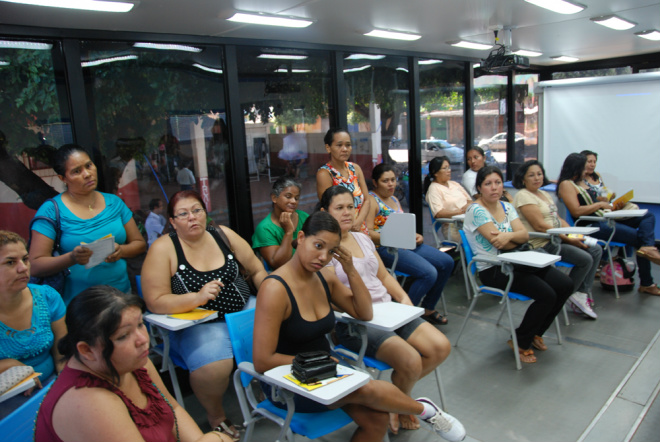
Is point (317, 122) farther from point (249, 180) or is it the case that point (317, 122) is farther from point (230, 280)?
point (230, 280)

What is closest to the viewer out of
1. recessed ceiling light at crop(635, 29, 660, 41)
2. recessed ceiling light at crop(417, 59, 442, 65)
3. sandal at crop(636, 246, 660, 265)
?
sandal at crop(636, 246, 660, 265)

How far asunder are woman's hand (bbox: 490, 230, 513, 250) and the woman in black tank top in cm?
155

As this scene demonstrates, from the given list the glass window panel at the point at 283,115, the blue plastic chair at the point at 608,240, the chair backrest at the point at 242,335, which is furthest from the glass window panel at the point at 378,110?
the chair backrest at the point at 242,335

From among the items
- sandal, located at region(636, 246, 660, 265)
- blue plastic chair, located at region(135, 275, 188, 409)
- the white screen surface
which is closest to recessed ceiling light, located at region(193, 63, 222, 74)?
blue plastic chair, located at region(135, 275, 188, 409)

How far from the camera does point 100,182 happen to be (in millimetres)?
3430

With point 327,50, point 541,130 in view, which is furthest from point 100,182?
point 541,130

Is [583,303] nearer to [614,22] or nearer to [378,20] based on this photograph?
[614,22]

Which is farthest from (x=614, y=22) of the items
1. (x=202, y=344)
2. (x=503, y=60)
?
(x=202, y=344)

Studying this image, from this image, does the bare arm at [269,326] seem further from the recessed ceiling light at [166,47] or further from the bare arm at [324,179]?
the recessed ceiling light at [166,47]

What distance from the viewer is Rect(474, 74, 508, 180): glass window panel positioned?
21.7 ft

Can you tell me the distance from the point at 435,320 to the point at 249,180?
6.72ft

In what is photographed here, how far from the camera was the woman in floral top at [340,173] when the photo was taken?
4047 millimetres

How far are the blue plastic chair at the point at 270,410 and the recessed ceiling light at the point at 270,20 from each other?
6.64ft

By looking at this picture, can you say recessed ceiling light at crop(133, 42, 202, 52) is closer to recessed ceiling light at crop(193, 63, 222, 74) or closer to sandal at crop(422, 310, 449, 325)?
recessed ceiling light at crop(193, 63, 222, 74)
